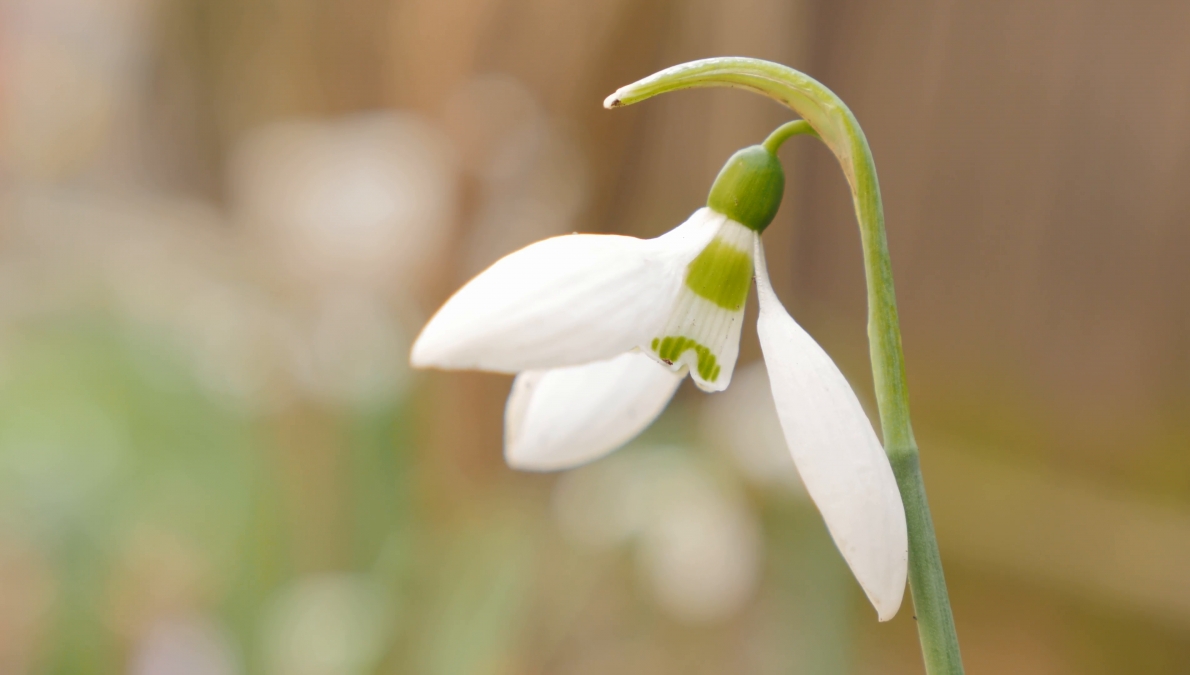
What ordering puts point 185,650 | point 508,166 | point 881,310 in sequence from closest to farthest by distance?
point 881,310 < point 185,650 < point 508,166

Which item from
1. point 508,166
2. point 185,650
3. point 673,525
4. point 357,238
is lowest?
point 185,650

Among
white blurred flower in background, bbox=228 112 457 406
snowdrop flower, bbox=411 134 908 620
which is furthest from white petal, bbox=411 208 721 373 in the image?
white blurred flower in background, bbox=228 112 457 406

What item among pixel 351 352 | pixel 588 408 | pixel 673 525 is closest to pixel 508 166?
pixel 351 352

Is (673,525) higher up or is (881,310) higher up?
(881,310)

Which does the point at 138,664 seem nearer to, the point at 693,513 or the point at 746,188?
the point at 693,513

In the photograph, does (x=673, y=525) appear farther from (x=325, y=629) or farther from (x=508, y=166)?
(x=508, y=166)

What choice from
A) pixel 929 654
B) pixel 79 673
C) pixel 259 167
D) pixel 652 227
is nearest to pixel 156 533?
pixel 79 673

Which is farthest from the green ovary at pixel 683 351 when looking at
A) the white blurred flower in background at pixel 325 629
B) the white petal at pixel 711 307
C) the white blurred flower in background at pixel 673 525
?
the white blurred flower in background at pixel 325 629
